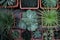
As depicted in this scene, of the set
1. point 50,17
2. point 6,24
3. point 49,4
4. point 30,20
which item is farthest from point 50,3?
point 6,24

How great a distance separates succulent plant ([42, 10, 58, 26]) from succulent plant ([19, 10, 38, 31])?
0.12m

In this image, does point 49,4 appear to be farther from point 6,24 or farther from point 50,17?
point 6,24

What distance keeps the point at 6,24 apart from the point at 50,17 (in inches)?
21.2

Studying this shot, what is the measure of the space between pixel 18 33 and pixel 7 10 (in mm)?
317

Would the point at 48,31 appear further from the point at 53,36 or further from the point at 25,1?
the point at 25,1

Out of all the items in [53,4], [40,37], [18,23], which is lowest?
[40,37]

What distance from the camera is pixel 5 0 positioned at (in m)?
2.83

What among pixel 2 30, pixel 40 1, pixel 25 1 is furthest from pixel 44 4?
pixel 2 30

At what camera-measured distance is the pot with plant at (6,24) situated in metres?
2.77

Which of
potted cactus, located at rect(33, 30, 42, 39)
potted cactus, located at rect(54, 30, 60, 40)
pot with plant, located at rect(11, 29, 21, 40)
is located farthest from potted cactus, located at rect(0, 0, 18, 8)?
potted cactus, located at rect(54, 30, 60, 40)

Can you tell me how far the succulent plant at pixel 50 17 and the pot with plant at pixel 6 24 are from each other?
402 mm

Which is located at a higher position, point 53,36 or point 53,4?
point 53,4

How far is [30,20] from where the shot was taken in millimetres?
2820

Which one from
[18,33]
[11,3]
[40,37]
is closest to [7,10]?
[11,3]
